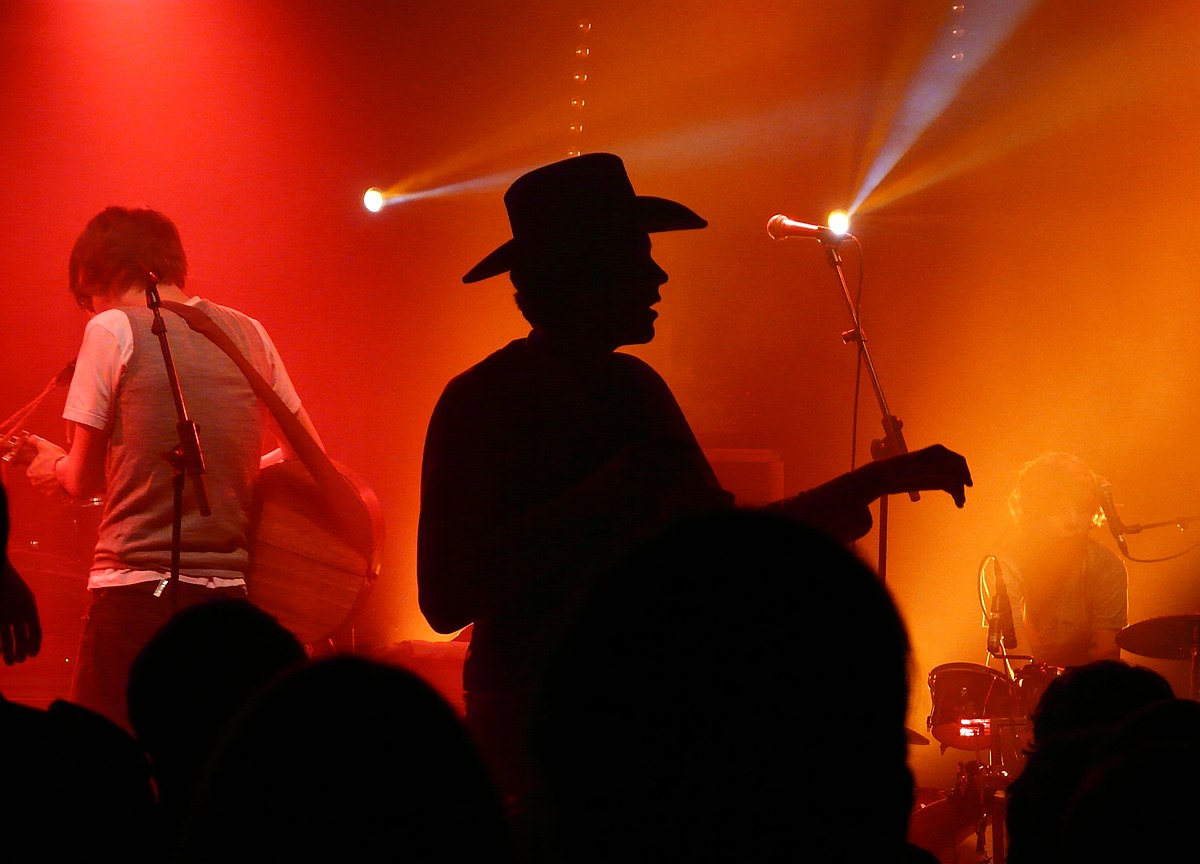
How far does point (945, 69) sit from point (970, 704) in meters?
3.97

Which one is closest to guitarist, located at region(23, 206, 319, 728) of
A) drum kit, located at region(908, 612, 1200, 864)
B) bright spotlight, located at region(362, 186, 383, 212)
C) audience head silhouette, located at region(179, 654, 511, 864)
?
audience head silhouette, located at region(179, 654, 511, 864)

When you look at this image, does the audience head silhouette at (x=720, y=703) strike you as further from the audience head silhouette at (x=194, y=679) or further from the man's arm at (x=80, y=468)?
the man's arm at (x=80, y=468)

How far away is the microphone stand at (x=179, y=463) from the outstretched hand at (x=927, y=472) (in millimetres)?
1609

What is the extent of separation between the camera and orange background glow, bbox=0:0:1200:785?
6.93 meters

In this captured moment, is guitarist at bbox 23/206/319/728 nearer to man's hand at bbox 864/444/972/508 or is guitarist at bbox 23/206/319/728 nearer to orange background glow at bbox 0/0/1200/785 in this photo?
man's hand at bbox 864/444/972/508

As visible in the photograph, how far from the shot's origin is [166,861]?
3.16 ft

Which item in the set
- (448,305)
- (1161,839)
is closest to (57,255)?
(448,305)

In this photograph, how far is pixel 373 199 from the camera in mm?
6996

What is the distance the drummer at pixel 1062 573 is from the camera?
5.68 meters

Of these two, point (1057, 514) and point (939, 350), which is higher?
point (939, 350)

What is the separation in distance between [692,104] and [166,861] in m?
6.93

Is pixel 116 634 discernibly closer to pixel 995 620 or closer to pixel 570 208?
pixel 570 208

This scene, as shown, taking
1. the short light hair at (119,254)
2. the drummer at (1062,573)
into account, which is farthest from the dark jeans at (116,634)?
the drummer at (1062,573)

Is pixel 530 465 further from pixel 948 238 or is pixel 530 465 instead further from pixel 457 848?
pixel 948 238
